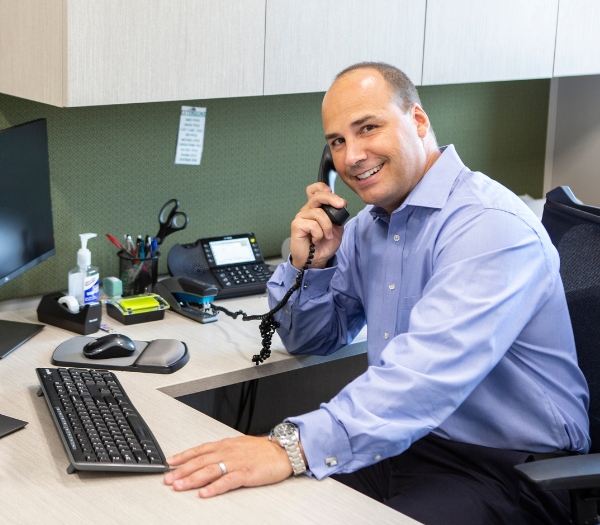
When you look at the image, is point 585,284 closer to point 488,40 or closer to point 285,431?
point 285,431

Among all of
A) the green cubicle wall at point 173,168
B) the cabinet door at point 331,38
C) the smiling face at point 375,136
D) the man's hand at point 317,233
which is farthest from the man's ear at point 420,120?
the green cubicle wall at point 173,168

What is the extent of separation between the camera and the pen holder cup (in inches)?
79.4

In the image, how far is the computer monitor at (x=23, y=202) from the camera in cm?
169

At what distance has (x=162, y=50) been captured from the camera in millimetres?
1655

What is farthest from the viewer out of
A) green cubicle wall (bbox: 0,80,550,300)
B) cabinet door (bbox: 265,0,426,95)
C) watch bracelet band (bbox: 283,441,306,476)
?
green cubicle wall (bbox: 0,80,550,300)

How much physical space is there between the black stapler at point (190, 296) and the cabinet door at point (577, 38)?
122 centimetres

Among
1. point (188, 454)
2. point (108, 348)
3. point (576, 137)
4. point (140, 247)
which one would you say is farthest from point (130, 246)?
point (576, 137)

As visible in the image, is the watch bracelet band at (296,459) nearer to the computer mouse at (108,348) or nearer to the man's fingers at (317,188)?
the computer mouse at (108,348)

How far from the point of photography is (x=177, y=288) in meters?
1.96

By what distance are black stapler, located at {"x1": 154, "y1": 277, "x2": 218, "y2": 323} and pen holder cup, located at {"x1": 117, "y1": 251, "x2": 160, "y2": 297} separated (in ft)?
0.19

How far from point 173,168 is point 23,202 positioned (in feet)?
1.55

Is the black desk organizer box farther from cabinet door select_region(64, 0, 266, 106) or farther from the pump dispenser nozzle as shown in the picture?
cabinet door select_region(64, 0, 266, 106)

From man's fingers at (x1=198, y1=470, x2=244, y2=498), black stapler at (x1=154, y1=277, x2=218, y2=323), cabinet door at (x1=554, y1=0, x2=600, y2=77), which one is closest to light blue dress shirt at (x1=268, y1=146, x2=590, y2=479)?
man's fingers at (x1=198, y1=470, x2=244, y2=498)

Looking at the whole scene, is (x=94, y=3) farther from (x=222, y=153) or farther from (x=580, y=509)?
(x=580, y=509)
